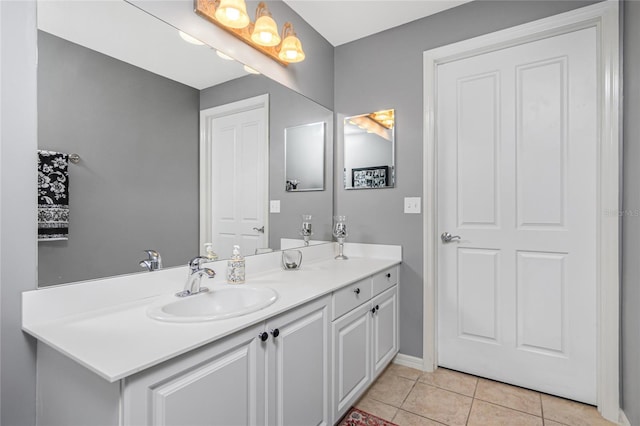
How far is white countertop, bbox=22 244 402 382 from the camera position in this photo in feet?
2.69

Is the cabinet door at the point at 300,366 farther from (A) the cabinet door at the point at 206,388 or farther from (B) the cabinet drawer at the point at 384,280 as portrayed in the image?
(B) the cabinet drawer at the point at 384,280

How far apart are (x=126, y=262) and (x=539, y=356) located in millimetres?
2323

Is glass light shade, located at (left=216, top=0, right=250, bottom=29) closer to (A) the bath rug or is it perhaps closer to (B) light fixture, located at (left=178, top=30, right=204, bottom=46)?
(B) light fixture, located at (left=178, top=30, right=204, bottom=46)

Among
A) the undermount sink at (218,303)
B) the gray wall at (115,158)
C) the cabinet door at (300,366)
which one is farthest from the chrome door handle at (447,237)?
the gray wall at (115,158)

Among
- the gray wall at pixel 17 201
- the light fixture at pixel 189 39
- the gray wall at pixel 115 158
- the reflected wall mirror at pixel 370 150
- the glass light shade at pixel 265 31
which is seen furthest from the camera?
the reflected wall mirror at pixel 370 150

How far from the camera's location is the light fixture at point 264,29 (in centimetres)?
171

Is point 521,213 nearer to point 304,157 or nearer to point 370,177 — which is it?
point 370,177

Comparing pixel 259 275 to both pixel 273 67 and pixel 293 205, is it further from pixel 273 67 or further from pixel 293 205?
pixel 273 67

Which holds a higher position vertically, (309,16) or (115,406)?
(309,16)

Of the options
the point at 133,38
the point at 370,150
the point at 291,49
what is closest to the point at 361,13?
the point at 291,49

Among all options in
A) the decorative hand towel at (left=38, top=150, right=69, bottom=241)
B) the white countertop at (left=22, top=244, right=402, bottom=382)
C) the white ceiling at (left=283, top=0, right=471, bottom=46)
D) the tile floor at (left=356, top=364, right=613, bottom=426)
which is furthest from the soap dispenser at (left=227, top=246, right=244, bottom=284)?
the white ceiling at (left=283, top=0, right=471, bottom=46)

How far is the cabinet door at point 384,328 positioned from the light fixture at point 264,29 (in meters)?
Result: 1.62

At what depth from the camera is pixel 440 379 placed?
2.09 m

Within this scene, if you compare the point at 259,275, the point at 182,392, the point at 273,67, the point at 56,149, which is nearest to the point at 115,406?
the point at 182,392
